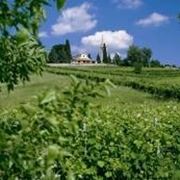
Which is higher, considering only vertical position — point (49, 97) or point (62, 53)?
point (49, 97)

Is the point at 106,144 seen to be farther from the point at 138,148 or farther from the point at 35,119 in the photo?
the point at 35,119

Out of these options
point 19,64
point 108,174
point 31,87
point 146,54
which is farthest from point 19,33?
point 146,54

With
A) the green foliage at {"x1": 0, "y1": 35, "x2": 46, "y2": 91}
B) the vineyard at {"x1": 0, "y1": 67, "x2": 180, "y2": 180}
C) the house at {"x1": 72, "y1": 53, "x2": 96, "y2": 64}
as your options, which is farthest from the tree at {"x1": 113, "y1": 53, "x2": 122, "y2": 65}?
the green foliage at {"x1": 0, "y1": 35, "x2": 46, "y2": 91}

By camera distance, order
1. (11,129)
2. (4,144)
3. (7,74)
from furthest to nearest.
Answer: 1. (7,74)
2. (11,129)
3. (4,144)

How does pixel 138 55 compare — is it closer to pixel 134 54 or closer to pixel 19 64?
pixel 134 54

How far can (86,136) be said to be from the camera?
11875 mm

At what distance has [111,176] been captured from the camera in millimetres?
11758

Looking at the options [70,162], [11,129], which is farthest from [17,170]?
[70,162]

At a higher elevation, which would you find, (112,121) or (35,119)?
(35,119)

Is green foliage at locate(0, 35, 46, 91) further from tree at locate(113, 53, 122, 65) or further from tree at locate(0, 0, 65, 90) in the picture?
tree at locate(113, 53, 122, 65)

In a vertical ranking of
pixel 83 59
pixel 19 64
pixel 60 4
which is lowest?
pixel 83 59

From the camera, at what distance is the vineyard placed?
10.1ft

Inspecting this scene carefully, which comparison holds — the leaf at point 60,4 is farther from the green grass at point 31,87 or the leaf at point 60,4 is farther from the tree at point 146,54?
the tree at point 146,54

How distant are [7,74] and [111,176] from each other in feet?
22.2
